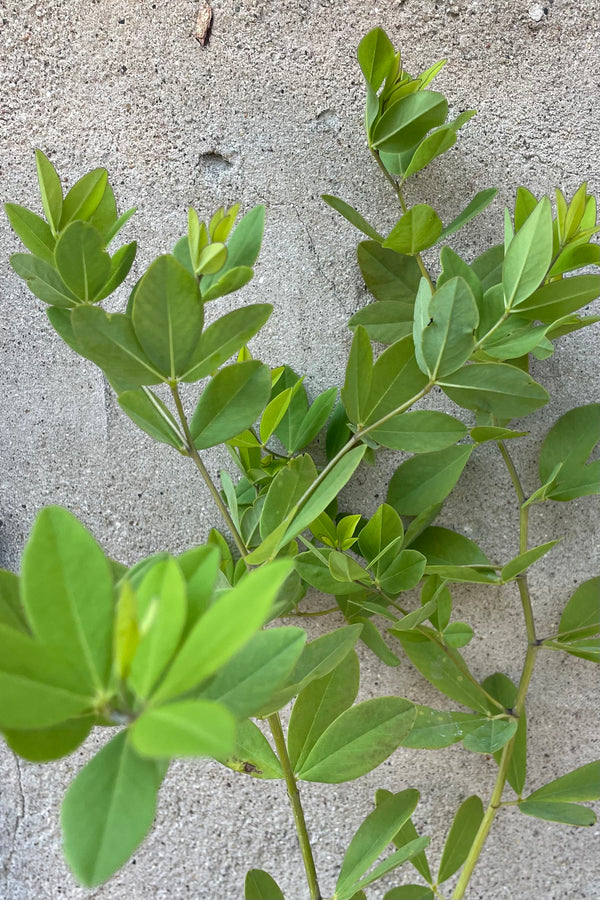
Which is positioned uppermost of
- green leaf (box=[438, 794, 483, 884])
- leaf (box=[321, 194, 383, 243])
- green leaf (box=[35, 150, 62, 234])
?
green leaf (box=[35, 150, 62, 234])

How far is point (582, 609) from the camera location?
655mm

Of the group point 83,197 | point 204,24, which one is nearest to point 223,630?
point 83,197

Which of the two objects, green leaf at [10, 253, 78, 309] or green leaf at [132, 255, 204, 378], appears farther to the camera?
green leaf at [10, 253, 78, 309]

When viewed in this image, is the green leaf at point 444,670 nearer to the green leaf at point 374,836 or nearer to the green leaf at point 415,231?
the green leaf at point 374,836

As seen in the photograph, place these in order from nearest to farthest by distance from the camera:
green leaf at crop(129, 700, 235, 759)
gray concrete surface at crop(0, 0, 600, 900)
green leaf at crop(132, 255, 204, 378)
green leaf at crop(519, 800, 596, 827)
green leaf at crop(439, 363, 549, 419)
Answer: green leaf at crop(129, 700, 235, 759) → green leaf at crop(132, 255, 204, 378) → green leaf at crop(439, 363, 549, 419) → green leaf at crop(519, 800, 596, 827) → gray concrete surface at crop(0, 0, 600, 900)

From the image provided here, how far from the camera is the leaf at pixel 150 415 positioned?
0.42 metres

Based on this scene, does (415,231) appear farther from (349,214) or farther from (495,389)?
(495,389)

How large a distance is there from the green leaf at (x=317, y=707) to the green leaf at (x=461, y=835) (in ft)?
0.65

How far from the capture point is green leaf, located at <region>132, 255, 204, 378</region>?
0.36 m

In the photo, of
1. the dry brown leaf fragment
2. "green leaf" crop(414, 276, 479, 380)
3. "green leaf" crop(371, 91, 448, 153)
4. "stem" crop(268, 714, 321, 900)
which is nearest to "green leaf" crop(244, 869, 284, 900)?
"stem" crop(268, 714, 321, 900)

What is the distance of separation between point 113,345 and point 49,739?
0.23m

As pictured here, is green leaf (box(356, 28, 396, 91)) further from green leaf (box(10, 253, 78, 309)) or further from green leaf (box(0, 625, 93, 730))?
green leaf (box(0, 625, 93, 730))

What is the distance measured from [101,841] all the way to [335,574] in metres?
0.27

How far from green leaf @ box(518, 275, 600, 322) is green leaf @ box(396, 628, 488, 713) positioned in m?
0.31
